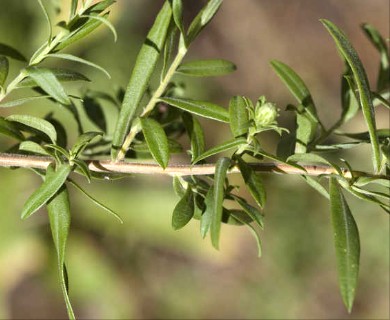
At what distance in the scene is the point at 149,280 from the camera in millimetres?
2152

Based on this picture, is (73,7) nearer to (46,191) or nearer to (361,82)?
(46,191)

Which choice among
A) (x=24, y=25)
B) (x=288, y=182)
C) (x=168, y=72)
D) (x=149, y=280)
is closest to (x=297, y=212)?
(x=288, y=182)

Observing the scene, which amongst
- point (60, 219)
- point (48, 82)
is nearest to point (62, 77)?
point (48, 82)

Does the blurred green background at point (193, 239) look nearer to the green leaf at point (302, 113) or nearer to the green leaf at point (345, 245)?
the green leaf at point (302, 113)

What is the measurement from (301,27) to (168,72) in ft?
6.50

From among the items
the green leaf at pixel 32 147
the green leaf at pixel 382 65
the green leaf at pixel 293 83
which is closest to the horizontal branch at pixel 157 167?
the green leaf at pixel 32 147

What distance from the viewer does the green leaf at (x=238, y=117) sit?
0.62 metres

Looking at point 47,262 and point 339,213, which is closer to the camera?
point 339,213

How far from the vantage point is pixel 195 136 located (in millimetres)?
700

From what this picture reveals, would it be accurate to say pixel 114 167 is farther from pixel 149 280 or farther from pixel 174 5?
pixel 149 280

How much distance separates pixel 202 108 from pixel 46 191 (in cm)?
19

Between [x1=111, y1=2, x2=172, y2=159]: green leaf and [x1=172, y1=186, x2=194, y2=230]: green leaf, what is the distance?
9 centimetres

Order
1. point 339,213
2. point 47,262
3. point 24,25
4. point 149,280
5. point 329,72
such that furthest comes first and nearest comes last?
point 329,72
point 149,280
point 47,262
point 24,25
point 339,213

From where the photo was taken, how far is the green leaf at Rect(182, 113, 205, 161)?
68 cm
